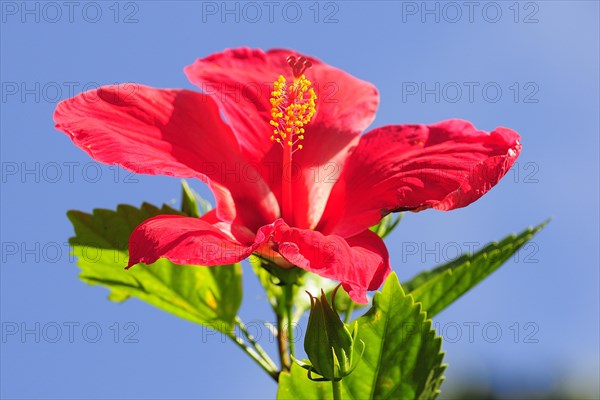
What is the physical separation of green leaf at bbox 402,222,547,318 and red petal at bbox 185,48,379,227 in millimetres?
307

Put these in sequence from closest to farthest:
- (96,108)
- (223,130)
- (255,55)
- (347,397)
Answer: (347,397) → (96,108) → (223,130) → (255,55)

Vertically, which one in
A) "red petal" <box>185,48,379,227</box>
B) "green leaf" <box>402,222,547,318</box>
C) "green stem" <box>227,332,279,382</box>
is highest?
"red petal" <box>185,48,379,227</box>

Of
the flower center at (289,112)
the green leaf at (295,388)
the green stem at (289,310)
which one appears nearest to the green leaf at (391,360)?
the green leaf at (295,388)

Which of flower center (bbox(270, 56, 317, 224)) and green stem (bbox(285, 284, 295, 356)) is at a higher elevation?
flower center (bbox(270, 56, 317, 224))

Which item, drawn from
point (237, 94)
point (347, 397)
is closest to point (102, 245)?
point (237, 94)

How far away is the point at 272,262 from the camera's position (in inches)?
62.8

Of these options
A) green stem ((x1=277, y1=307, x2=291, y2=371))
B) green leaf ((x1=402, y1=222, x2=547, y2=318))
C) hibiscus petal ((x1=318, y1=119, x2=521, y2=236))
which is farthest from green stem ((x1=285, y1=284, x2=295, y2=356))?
green leaf ((x1=402, y1=222, x2=547, y2=318))

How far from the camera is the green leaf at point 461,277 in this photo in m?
1.68

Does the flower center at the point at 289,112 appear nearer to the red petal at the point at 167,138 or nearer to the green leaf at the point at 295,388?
the red petal at the point at 167,138

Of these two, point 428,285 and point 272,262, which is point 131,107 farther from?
point 428,285

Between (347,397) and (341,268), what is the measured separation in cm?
34

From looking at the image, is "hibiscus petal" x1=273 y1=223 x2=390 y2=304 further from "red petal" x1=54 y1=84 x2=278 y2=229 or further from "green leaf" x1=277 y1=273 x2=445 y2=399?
"red petal" x1=54 y1=84 x2=278 y2=229

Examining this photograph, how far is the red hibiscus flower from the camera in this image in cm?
142

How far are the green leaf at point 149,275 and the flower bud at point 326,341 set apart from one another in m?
0.58
